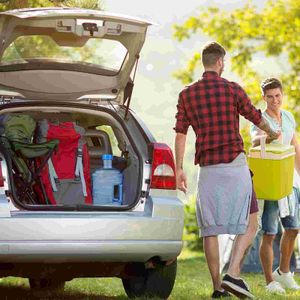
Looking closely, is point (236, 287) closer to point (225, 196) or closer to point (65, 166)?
point (225, 196)

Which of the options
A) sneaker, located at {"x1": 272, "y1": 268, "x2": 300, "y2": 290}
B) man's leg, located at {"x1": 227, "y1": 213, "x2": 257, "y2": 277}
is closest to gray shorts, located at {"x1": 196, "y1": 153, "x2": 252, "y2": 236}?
man's leg, located at {"x1": 227, "y1": 213, "x2": 257, "y2": 277}

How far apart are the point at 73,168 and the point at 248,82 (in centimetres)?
1208

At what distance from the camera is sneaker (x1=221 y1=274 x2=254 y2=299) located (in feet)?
27.7

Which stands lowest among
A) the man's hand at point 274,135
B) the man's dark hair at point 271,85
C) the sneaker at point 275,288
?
the sneaker at point 275,288

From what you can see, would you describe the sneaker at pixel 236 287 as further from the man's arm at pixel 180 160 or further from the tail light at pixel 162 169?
the tail light at pixel 162 169

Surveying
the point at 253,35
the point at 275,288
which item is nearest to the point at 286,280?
the point at 275,288

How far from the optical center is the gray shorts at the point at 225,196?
8.59 m

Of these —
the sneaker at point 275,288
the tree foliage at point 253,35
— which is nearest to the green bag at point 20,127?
the sneaker at point 275,288

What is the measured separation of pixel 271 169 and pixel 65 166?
166cm

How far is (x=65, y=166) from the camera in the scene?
8.24 metres

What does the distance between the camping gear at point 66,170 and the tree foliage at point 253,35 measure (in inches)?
452

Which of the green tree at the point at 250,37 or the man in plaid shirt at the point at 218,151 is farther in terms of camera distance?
the green tree at the point at 250,37

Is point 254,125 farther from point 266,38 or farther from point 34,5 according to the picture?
point 266,38

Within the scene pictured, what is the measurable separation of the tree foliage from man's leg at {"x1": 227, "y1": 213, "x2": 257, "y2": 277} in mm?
10737
